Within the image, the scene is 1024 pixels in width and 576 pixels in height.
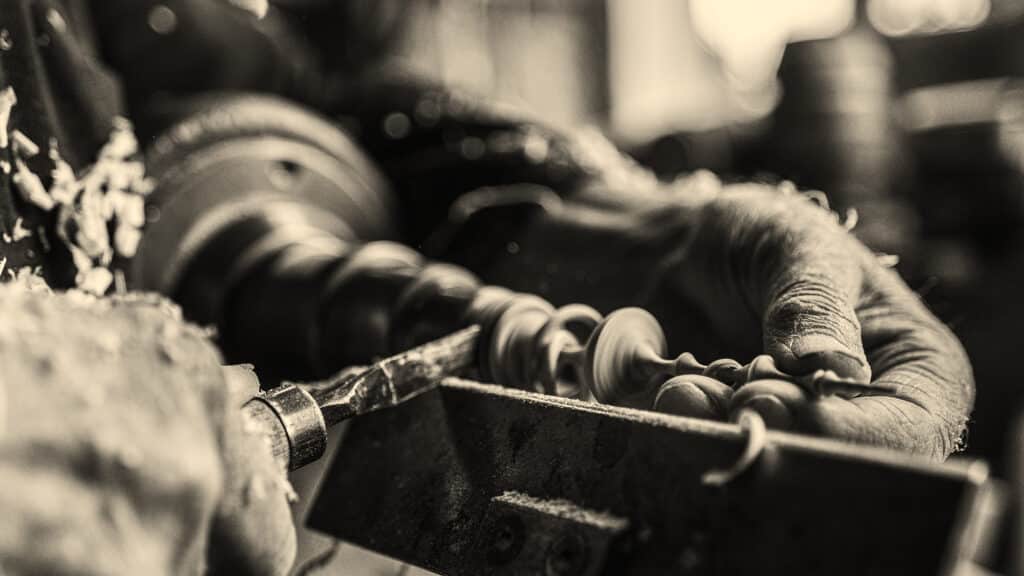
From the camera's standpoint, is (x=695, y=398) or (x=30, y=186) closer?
(x=695, y=398)

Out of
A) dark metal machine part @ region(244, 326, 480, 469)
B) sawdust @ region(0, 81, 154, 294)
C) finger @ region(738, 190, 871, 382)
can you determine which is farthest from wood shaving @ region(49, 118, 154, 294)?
finger @ region(738, 190, 871, 382)

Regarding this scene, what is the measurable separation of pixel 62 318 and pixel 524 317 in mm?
333

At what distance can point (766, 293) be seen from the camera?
2.02 feet

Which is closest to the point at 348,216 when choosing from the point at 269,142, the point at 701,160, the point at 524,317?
the point at 269,142

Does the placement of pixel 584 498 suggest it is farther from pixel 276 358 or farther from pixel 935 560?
pixel 276 358

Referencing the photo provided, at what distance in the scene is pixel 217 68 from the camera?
1.17m

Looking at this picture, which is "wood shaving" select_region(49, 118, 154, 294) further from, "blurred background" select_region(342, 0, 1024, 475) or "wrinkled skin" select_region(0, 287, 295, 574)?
"blurred background" select_region(342, 0, 1024, 475)

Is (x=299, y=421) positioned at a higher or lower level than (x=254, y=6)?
lower

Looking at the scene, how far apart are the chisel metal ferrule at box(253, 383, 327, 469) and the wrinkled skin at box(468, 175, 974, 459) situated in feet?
0.66

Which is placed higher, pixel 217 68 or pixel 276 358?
pixel 217 68

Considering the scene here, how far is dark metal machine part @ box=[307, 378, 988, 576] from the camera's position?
1.13ft

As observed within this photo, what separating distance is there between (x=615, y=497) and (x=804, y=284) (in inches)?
8.4

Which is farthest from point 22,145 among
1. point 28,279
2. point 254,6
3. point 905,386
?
point 905,386

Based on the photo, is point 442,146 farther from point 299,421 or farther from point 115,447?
point 115,447
